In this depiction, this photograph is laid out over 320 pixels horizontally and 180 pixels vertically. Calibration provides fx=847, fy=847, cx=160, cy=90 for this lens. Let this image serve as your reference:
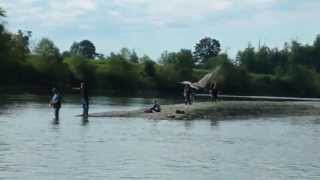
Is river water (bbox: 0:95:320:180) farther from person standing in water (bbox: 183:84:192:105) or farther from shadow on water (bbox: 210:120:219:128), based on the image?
person standing in water (bbox: 183:84:192:105)

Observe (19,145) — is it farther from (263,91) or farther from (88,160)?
(263,91)

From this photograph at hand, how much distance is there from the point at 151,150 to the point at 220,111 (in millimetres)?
26192

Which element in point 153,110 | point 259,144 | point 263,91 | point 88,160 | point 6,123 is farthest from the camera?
point 263,91

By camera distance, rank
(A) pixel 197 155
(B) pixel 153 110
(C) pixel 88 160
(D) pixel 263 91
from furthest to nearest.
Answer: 1. (D) pixel 263 91
2. (B) pixel 153 110
3. (A) pixel 197 155
4. (C) pixel 88 160

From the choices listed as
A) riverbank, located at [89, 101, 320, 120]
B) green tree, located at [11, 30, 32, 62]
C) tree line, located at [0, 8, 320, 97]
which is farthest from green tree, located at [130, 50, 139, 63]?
riverbank, located at [89, 101, 320, 120]

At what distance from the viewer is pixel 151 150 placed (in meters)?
30.0

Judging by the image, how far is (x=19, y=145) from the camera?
98.5 ft

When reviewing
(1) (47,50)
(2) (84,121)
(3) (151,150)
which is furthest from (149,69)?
(3) (151,150)

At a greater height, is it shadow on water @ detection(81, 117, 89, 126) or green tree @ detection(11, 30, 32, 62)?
green tree @ detection(11, 30, 32, 62)

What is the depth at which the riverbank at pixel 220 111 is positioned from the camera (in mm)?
50250

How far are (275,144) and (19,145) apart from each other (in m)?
11.0

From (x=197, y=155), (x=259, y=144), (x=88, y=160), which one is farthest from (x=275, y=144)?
(x=88, y=160)

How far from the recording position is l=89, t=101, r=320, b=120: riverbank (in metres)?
50.2

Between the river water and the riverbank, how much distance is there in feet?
12.7
